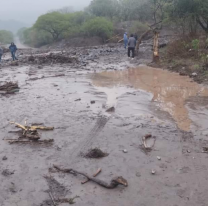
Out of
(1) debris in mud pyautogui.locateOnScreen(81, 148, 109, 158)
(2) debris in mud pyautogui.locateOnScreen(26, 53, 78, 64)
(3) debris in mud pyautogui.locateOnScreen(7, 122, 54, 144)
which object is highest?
(2) debris in mud pyautogui.locateOnScreen(26, 53, 78, 64)

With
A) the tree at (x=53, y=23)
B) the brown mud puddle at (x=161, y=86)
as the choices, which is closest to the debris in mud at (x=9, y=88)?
the brown mud puddle at (x=161, y=86)

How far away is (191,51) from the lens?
46.8ft

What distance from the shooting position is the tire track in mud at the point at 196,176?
12.8 ft

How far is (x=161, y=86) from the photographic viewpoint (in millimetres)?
10297

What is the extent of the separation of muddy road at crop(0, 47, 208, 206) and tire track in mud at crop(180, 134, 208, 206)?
0.01 m

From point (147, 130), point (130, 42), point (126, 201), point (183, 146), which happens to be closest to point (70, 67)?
point (130, 42)

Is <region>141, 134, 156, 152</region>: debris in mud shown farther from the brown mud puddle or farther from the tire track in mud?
the brown mud puddle

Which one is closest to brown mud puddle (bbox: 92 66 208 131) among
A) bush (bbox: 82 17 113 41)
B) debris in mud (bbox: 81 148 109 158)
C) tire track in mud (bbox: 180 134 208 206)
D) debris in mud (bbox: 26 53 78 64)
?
tire track in mud (bbox: 180 134 208 206)

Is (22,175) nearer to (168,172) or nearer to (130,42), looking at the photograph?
(168,172)

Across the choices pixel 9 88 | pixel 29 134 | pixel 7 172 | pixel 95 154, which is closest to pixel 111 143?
pixel 95 154

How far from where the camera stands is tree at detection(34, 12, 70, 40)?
48.5 m

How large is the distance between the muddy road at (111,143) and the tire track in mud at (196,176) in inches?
0.5

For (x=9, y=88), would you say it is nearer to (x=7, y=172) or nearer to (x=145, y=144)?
(x=7, y=172)

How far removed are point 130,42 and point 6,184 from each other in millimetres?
14068
